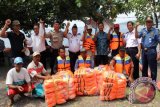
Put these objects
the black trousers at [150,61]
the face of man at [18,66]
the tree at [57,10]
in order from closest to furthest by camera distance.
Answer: the face of man at [18,66]
the black trousers at [150,61]
the tree at [57,10]

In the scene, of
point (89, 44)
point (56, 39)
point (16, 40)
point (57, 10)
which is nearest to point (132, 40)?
Result: point (89, 44)

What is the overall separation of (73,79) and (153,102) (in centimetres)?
196

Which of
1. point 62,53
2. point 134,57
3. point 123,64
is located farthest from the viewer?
point 134,57

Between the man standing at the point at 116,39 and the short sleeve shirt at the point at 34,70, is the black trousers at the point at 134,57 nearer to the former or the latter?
the man standing at the point at 116,39

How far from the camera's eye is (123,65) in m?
9.40

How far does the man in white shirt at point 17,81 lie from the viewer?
333 inches

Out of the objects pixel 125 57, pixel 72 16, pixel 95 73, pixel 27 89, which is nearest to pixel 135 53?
pixel 125 57

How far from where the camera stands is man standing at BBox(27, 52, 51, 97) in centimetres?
879

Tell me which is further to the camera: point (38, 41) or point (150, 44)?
point (38, 41)

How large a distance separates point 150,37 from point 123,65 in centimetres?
103

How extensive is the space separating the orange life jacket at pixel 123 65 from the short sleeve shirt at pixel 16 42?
2.49 meters

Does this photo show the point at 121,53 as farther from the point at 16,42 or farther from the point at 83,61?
the point at 16,42

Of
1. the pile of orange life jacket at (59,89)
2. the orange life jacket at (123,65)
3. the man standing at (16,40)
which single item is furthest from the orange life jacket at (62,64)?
the orange life jacket at (123,65)

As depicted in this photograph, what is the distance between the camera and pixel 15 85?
8562 mm
